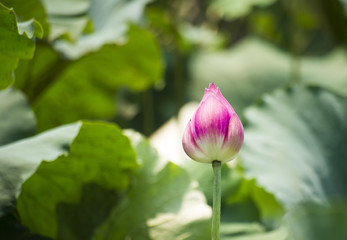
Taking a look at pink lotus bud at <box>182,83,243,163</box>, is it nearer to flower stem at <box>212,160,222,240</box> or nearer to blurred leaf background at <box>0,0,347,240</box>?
flower stem at <box>212,160,222,240</box>

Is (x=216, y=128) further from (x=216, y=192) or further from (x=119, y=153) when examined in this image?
(x=119, y=153)

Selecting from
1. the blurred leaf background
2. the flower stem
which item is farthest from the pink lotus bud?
the blurred leaf background

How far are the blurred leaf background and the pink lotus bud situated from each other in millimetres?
118

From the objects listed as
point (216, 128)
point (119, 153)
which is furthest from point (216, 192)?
Result: point (119, 153)

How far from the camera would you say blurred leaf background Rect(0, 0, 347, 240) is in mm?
683

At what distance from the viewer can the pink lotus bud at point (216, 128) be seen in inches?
20.0

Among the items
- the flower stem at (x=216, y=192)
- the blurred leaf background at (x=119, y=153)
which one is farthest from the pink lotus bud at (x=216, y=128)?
the blurred leaf background at (x=119, y=153)

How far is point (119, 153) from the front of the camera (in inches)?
30.8

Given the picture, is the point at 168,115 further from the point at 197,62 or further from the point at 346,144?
the point at 346,144

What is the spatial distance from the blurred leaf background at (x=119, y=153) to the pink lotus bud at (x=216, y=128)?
0.39ft

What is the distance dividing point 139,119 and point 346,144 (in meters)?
1.00

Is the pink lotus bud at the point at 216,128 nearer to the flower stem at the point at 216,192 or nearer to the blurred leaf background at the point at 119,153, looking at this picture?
the flower stem at the point at 216,192

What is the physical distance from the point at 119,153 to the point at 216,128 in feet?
0.99

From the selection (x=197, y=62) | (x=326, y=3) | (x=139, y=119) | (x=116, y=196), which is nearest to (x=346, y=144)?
(x=116, y=196)
